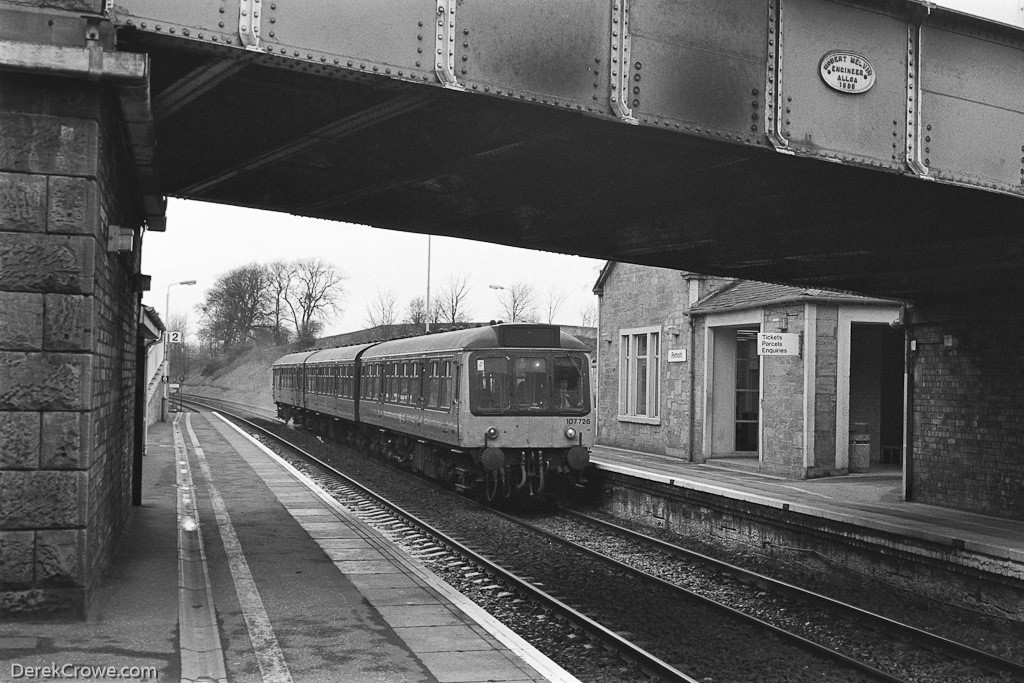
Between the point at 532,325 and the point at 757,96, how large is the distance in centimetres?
801

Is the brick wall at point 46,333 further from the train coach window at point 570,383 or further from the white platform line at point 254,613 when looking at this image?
the train coach window at point 570,383

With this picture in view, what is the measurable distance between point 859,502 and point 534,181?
8201 millimetres

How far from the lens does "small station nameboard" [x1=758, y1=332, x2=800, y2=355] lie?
1762 centimetres

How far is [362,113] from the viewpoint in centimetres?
732

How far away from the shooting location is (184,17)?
5.84 meters

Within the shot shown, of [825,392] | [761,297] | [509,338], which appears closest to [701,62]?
[509,338]

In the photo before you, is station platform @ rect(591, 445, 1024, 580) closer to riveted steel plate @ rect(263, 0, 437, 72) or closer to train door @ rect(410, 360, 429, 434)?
train door @ rect(410, 360, 429, 434)

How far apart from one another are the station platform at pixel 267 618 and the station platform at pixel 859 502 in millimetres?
5379

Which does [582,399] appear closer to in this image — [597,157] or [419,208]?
[419,208]

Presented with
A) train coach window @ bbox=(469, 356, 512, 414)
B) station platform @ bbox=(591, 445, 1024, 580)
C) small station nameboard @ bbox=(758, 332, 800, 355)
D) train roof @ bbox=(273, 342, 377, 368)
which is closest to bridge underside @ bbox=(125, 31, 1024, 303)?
train coach window @ bbox=(469, 356, 512, 414)

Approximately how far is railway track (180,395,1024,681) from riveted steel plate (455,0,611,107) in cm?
446

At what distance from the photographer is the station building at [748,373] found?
1792cm

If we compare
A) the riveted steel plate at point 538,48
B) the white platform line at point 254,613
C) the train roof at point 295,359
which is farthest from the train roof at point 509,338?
the train roof at point 295,359

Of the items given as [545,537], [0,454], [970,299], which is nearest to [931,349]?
[970,299]
